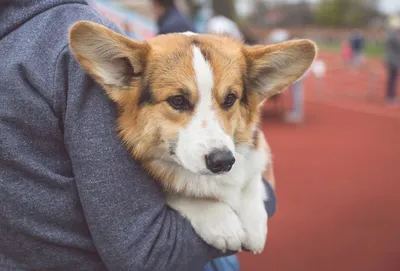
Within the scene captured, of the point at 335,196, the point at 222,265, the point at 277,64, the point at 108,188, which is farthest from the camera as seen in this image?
the point at 335,196

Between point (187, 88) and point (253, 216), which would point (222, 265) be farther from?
point (187, 88)

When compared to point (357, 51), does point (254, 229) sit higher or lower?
higher

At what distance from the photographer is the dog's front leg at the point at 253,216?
159 centimetres

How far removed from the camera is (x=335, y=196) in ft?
18.2

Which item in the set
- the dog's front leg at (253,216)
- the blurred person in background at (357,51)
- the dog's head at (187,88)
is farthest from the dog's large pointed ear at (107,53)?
the blurred person in background at (357,51)

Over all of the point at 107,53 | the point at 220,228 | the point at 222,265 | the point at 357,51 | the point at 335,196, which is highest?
the point at 107,53

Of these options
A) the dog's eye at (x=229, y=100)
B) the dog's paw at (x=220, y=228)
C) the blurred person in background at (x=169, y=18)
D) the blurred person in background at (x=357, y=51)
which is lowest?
the blurred person in background at (x=357, y=51)

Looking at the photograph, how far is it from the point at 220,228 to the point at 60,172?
521mm

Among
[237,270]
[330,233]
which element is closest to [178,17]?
[330,233]

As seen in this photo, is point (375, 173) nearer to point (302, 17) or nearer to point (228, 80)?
point (228, 80)

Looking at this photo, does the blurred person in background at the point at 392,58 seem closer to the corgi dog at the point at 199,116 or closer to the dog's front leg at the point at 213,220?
the corgi dog at the point at 199,116

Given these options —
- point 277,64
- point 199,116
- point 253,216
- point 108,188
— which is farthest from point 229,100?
point 108,188

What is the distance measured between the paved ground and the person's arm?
9.72 feet

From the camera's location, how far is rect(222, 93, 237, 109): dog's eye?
5.34 feet
